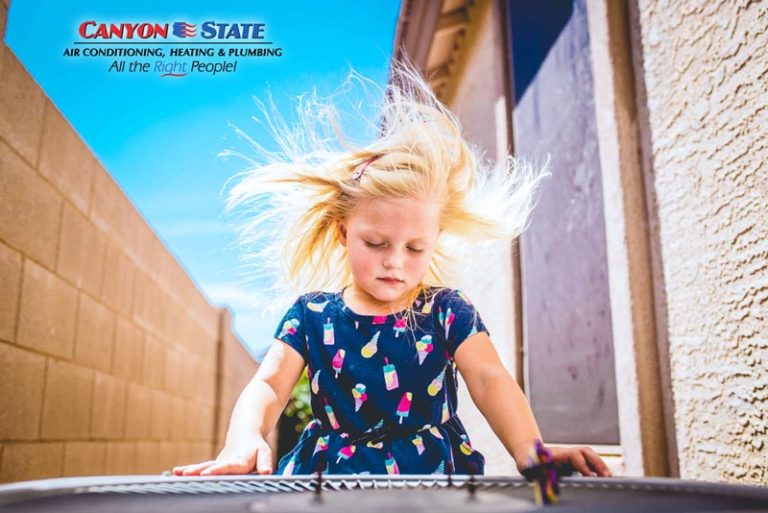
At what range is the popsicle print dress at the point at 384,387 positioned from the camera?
1.61 m

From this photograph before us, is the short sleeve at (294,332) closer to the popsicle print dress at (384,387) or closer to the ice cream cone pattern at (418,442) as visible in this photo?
the popsicle print dress at (384,387)

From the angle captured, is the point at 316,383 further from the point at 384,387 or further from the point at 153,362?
the point at 153,362

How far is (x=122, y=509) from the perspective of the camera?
746mm

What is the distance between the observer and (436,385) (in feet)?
5.64

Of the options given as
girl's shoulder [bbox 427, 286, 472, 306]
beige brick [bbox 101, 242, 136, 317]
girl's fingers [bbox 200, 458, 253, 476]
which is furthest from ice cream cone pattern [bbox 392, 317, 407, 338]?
beige brick [bbox 101, 242, 136, 317]

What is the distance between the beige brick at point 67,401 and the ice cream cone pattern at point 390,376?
152 centimetres

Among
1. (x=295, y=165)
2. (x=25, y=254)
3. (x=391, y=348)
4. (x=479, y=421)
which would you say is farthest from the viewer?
(x=479, y=421)

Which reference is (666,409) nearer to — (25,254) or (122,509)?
(122,509)

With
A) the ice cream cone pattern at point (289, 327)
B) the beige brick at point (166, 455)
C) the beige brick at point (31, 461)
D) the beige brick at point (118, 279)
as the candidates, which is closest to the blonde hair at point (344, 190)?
the ice cream cone pattern at point (289, 327)

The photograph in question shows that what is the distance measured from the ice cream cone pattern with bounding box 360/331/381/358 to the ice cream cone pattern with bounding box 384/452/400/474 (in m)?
0.27

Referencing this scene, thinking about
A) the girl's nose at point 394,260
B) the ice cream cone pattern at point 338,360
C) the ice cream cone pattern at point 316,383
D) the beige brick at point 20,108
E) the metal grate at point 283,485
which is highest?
the beige brick at point 20,108

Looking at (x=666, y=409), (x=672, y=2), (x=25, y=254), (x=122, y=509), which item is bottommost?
(x=122, y=509)

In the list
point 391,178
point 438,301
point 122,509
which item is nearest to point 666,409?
point 438,301

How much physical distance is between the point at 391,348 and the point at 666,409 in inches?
32.5
